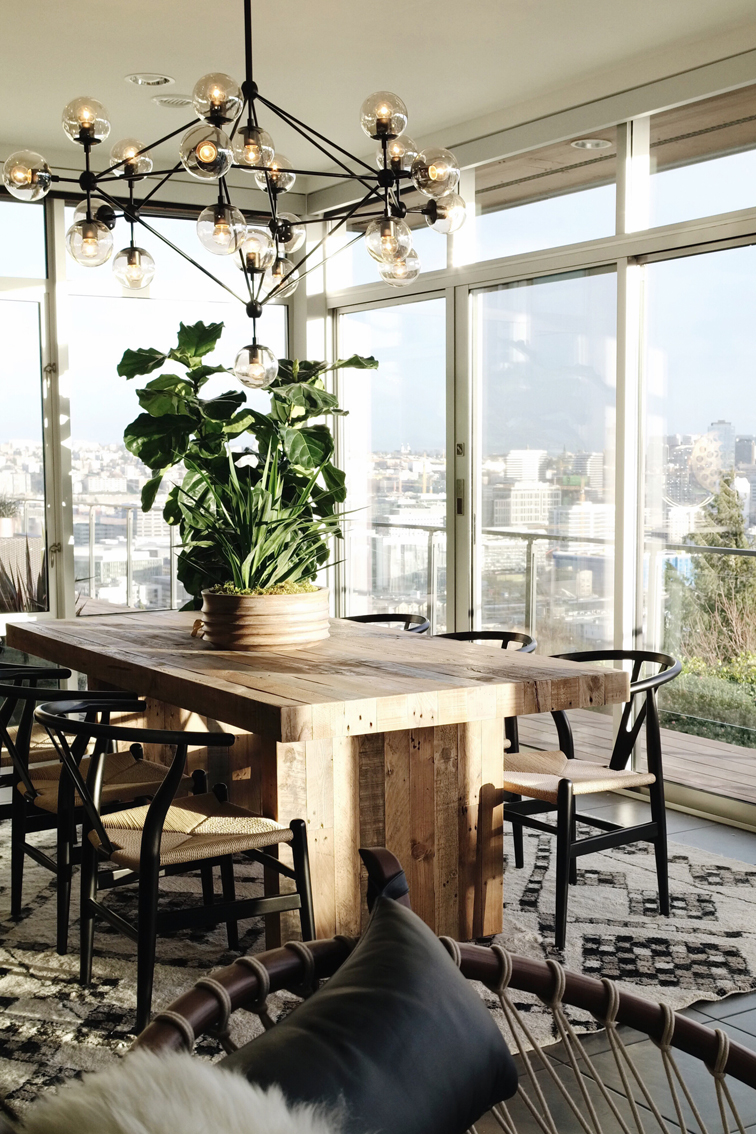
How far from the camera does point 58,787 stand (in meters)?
3.28

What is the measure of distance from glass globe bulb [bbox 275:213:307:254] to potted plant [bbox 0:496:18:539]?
2.78 meters

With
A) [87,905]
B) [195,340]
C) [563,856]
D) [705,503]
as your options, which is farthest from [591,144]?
[87,905]

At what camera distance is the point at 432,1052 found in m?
A: 1.05

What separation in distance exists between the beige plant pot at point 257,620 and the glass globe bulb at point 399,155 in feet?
4.50

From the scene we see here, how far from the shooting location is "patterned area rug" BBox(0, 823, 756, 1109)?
272 cm

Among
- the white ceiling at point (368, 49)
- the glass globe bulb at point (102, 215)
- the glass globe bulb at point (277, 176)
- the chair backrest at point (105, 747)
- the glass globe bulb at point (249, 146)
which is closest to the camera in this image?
the chair backrest at point (105, 747)

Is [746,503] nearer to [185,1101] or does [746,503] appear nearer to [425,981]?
[425,981]

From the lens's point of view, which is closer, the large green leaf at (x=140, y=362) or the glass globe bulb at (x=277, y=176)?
the glass globe bulb at (x=277, y=176)

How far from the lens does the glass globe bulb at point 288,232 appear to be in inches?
161

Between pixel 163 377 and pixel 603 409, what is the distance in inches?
85.2

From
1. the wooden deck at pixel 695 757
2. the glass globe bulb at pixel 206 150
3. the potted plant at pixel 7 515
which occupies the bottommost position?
the wooden deck at pixel 695 757

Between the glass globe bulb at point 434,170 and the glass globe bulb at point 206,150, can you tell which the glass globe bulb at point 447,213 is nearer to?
the glass globe bulb at point 434,170

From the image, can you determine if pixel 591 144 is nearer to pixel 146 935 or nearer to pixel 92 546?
pixel 92 546

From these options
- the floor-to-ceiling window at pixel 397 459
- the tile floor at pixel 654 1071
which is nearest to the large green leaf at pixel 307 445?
the floor-to-ceiling window at pixel 397 459
